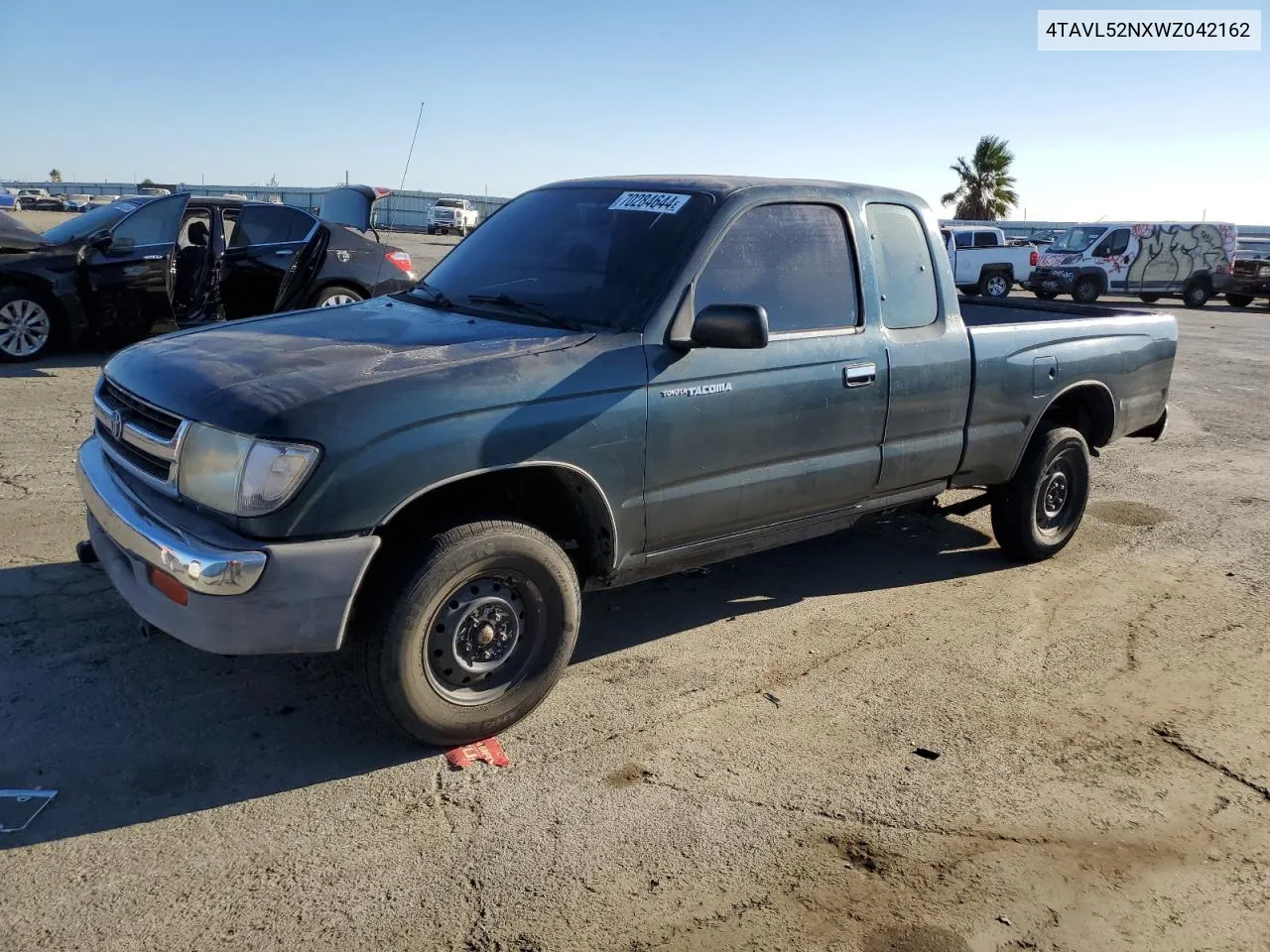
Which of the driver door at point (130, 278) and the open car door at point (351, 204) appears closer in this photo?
the open car door at point (351, 204)

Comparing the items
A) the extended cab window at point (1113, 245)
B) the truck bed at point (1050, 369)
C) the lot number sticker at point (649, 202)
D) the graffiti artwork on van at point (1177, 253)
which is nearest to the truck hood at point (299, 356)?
the lot number sticker at point (649, 202)

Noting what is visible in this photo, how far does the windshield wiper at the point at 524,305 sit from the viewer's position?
3904mm

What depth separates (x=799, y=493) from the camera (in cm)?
436

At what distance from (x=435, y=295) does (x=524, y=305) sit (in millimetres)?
574

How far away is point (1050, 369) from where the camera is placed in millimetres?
5402

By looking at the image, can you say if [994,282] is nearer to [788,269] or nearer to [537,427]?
[788,269]

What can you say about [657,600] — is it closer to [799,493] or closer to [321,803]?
[799,493]

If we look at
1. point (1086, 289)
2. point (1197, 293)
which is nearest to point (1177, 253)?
A: point (1197, 293)

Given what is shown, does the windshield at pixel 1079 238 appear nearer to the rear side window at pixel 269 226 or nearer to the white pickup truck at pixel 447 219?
the rear side window at pixel 269 226

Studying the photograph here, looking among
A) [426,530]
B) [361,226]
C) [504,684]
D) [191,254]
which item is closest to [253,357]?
[426,530]

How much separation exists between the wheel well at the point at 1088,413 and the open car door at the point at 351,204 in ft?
15.8

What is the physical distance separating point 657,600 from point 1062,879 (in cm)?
233

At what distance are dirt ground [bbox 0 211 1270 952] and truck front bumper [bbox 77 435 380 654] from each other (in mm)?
545

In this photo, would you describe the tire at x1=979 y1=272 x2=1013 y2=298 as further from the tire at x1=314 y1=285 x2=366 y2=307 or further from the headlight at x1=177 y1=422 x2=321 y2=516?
the headlight at x1=177 y1=422 x2=321 y2=516
